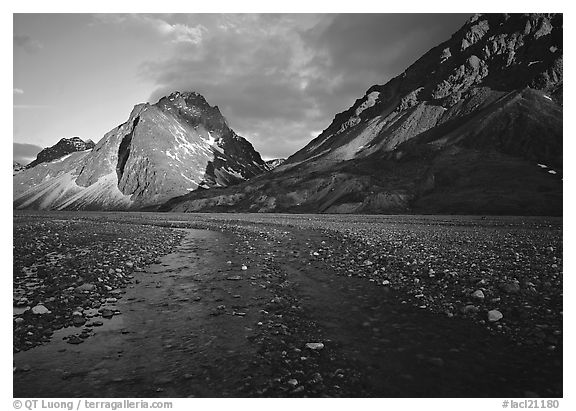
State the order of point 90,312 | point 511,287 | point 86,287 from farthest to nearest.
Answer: point 86,287
point 511,287
point 90,312

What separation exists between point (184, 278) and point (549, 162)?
162 metres

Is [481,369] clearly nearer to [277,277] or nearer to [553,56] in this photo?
[277,277]

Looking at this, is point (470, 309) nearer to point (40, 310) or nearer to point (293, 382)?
point (293, 382)

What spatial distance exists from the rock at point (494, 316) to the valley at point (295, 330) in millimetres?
29

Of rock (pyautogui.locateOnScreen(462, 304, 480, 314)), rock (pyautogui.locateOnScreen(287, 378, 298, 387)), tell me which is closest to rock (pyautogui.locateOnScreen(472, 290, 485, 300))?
rock (pyautogui.locateOnScreen(462, 304, 480, 314))

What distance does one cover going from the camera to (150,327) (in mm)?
9617

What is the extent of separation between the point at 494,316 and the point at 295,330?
512 centimetres

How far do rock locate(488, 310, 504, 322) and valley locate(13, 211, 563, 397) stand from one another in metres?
0.03

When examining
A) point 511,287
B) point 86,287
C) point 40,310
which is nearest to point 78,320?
point 40,310

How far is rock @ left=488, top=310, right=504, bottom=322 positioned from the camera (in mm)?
9141

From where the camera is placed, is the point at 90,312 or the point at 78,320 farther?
the point at 90,312

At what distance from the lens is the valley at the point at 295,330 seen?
260 inches

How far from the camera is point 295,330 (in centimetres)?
923
